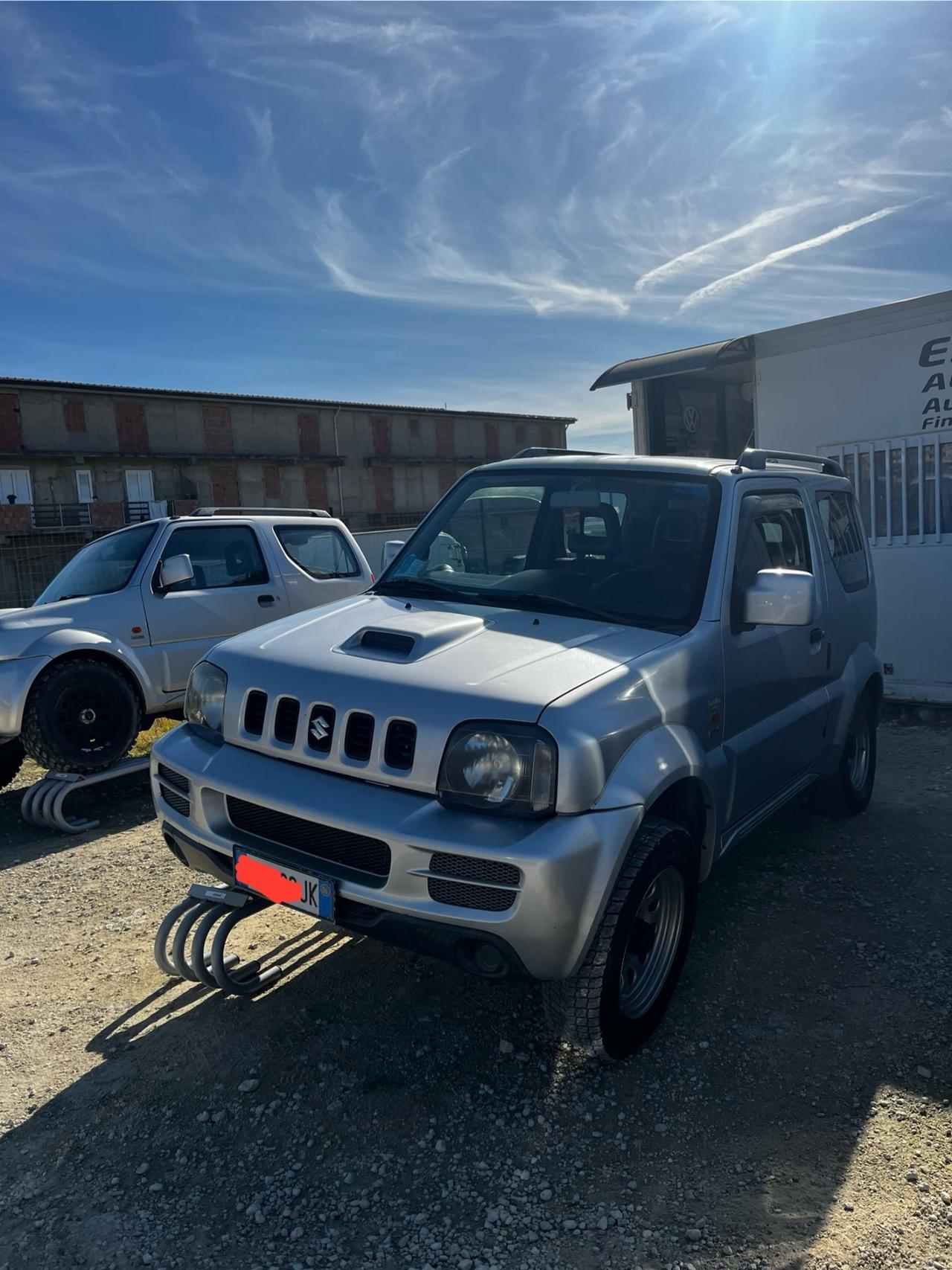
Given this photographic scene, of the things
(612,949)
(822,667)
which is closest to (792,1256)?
(612,949)

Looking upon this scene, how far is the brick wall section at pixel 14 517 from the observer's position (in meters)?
35.4

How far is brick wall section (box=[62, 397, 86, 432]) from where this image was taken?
37344 mm

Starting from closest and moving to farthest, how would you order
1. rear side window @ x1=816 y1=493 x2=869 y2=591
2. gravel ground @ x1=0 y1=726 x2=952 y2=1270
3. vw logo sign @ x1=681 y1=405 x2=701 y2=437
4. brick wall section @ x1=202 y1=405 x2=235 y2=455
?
1. gravel ground @ x1=0 y1=726 x2=952 y2=1270
2. rear side window @ x1=816 y1=493 x2=869 y2=591
3. vw logo sign @ x1=681 y1=405 x2=701 y2=437
4. brick wall section @ x1=202 y1=405 x2=235 y2=455

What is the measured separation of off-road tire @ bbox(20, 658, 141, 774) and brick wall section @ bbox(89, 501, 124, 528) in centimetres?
3408

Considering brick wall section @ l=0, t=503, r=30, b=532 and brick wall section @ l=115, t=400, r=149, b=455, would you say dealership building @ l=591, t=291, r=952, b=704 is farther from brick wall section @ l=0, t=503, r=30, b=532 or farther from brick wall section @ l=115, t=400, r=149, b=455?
brick wall section @ l=115, t=400, r=149, b=455

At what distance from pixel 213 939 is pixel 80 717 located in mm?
3228

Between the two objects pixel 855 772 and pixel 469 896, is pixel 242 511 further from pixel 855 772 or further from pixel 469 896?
pixel 469 896

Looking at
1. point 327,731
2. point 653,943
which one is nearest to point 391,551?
point 327,731

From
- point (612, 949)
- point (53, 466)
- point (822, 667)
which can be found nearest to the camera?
point (612, 949)

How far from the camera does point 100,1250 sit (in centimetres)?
221

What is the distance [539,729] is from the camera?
2479mm

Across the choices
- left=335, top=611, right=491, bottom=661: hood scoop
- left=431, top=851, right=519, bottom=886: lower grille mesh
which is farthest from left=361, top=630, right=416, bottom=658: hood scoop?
left=431, top=851, right=519, bottom=886: lower grille mesh

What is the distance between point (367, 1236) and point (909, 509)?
6822 mm

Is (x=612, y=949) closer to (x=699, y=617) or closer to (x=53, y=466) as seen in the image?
(x=699, y=617)
